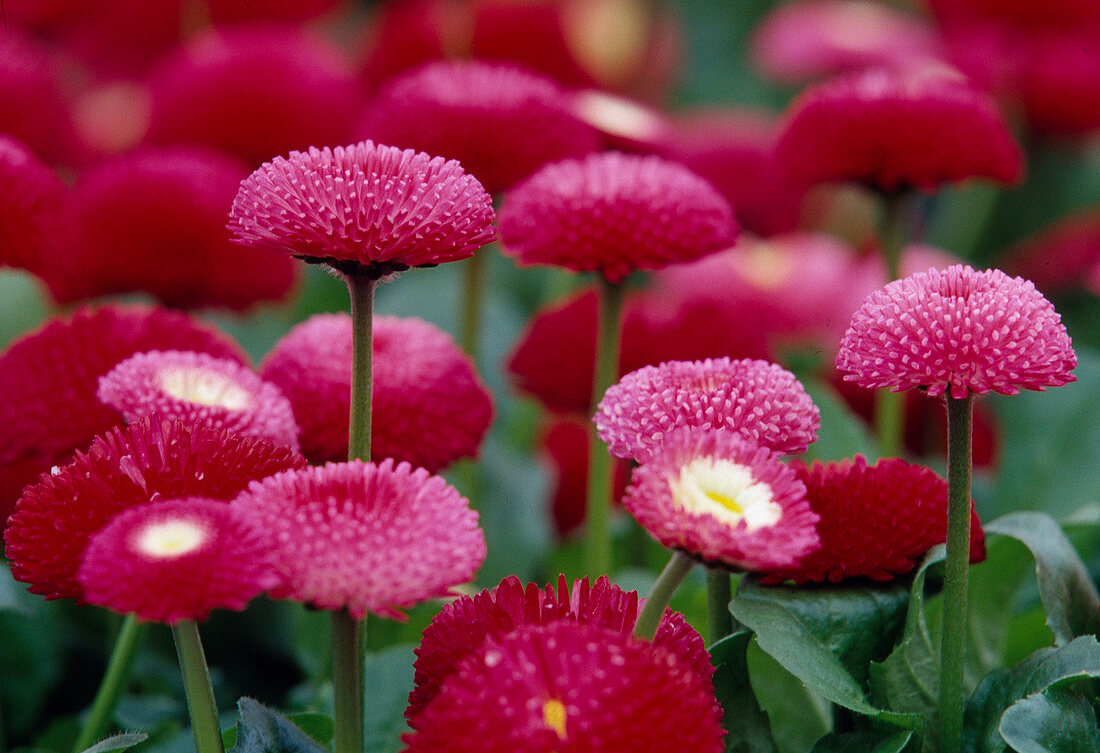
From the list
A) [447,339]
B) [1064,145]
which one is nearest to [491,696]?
[447,339]

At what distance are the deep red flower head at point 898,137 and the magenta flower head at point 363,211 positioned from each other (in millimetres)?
292

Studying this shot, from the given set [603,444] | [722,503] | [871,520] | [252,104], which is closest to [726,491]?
[722,503]

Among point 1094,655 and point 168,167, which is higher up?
point 168,167

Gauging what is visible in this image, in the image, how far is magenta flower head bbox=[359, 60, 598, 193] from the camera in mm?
541

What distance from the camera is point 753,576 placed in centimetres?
43

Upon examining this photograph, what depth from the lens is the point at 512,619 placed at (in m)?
0.35

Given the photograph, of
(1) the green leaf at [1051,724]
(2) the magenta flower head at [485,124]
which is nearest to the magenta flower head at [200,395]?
(2) the magenta flower head at [485,124]

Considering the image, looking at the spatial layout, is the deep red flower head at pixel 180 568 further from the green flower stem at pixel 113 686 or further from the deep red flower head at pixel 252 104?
the deep red flower head at pixel 252 104

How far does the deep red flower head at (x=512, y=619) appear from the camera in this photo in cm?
35

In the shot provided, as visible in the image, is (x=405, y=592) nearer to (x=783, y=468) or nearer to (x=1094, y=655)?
(x=783, y=468)

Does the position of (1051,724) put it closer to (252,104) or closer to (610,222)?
(610,222)

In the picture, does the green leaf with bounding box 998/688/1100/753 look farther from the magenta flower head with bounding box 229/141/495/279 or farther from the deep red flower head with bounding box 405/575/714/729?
the magenta flower head with bounding box 229/141/495/279

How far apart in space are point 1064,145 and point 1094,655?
3.26 ft

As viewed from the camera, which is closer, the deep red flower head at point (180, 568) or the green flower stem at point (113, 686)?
the deep red flower head at point (180, 568)
